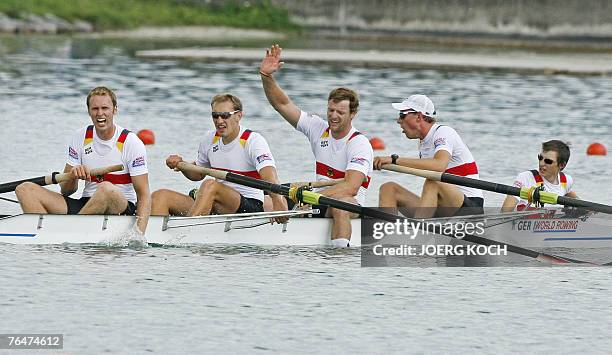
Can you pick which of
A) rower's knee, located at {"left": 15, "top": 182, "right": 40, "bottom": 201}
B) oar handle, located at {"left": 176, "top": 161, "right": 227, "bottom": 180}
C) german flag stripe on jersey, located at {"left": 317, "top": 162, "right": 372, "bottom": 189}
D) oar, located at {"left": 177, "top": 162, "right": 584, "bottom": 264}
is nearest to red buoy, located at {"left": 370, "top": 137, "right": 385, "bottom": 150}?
german flag stripe on jersey, located at {"left": 317, "top": 162, "right": 372, "bottom": 189}

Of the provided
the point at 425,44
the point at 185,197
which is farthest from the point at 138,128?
the point at 425,44

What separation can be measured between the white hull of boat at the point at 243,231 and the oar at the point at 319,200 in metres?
0.38

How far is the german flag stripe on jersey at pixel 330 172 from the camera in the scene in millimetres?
12838

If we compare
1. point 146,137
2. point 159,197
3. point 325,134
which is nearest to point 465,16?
point 146,137

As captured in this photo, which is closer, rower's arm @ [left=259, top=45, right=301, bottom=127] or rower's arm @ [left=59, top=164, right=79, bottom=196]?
rower's arm @ [left=59, top=164, right=79, bottom=196]

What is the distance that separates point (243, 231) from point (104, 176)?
149 cm

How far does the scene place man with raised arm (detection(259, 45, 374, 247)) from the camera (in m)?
12.4

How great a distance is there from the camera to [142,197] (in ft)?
40.4

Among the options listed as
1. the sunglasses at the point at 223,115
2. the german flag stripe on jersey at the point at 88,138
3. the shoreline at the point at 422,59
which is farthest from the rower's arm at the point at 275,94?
the shoreline at the point at 422,59

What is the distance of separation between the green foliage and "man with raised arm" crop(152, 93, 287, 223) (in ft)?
162

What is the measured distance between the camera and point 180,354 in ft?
30.7

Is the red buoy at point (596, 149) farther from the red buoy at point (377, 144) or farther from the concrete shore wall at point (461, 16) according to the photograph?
the concrete shore wall at point (461, 16)

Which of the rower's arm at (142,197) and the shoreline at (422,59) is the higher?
the shoreline at (422,59)

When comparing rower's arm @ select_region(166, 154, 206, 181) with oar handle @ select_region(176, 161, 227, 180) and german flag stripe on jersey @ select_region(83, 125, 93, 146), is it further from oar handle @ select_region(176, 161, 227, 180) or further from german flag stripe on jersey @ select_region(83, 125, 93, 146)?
german flag stripe on jersey @ select_region(83, 125, 93, 146)
